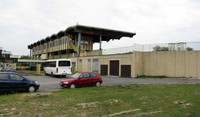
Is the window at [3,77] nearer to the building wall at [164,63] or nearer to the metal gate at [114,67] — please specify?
the building wall at [164,63]

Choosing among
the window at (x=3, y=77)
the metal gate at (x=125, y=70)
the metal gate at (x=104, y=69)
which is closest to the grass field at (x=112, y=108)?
the window at (x=3, y=77)

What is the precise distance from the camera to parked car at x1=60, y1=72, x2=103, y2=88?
21.0 metres

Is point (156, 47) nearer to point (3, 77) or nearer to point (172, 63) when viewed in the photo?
point (172, 63)

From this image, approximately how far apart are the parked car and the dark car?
108 inches

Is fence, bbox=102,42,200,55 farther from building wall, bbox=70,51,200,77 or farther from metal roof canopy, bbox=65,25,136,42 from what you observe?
metal roof canopy, bbox=65,25,136,42

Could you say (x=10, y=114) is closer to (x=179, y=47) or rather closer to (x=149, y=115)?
(x=149, y=115)

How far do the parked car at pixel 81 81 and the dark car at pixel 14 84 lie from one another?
8.96ft

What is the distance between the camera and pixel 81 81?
69.8 feet

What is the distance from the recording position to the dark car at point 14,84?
17.8 metres

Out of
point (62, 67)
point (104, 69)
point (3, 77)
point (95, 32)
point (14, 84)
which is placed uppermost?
point (95, 32)

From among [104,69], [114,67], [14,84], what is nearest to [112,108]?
[14,84]

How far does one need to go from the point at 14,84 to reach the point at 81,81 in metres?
5.38

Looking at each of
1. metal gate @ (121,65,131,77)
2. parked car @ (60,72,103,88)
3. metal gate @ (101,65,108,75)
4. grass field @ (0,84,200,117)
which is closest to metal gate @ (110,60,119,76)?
metal gate @ (121,65,131,77)

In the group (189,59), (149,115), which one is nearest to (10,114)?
(149,115)
